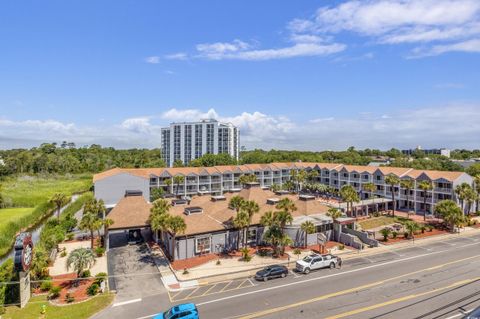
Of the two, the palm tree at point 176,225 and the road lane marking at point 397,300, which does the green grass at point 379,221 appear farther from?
the palm tree at point 176,225

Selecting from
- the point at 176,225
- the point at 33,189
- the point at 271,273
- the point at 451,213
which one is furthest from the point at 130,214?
the point at 33,189

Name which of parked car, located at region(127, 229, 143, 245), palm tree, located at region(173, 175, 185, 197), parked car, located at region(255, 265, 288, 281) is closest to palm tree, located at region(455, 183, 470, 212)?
parked car, located at region(255, 265, 288, 281)

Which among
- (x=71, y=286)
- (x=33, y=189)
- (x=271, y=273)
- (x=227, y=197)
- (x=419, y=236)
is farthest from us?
(x=33, y=189)

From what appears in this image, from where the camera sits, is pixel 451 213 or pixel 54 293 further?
pixel 451 213

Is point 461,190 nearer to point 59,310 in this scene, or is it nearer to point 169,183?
point 169,183

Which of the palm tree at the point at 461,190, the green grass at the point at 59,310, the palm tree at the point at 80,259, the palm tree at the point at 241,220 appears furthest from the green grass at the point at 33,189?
the palm tree at the point at 461,190

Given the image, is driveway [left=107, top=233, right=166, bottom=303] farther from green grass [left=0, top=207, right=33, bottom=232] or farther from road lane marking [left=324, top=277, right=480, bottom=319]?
green grass [left=0, top=207, right=33, bottom=232]

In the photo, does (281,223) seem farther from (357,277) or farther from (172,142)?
(172,142)
